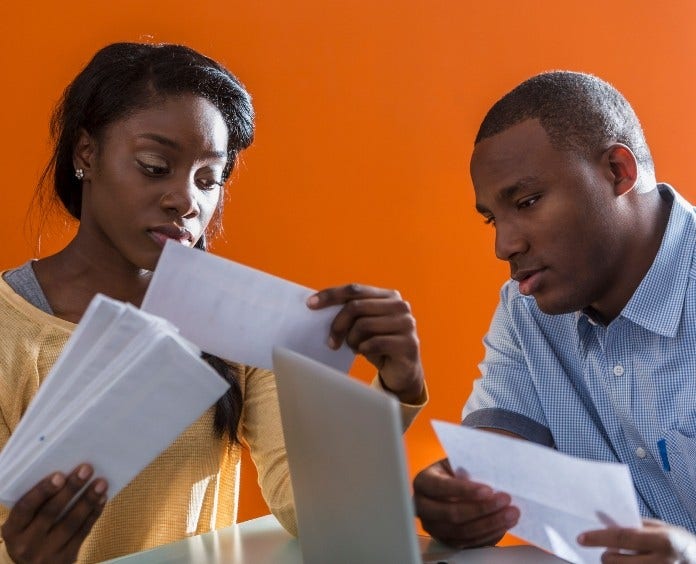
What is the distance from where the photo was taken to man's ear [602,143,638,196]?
5.08 feet

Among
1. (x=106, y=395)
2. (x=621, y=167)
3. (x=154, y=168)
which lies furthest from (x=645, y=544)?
(x=154, y=168)

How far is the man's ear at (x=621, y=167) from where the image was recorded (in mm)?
1547

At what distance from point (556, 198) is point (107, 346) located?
0.80m

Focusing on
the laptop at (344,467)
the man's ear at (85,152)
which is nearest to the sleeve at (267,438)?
the laptop at (344,467)

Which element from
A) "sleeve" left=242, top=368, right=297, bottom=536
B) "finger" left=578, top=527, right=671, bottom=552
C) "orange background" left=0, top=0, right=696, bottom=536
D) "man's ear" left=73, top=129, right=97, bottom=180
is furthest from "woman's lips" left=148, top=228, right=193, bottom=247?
"orange background" left=0, top=0, right=696, bottom=536

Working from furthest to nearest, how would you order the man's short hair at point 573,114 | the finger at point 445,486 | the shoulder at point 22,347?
the man's short hair at point 573,114, the shoulder at point 22,347, the finger at point 445,486

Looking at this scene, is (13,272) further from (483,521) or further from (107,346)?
(483,521)

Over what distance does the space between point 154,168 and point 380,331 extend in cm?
44

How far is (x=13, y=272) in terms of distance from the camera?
1563 millimetres

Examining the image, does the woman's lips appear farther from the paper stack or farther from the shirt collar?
the shirt collar

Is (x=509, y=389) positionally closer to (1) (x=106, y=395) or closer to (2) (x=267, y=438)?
(2) (x=267, y=438)

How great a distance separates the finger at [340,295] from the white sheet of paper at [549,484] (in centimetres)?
26

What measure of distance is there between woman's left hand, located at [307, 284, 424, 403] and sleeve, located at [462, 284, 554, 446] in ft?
1.08

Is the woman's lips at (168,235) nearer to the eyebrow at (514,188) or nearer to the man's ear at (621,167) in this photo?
the eyebrow at (514,188)
